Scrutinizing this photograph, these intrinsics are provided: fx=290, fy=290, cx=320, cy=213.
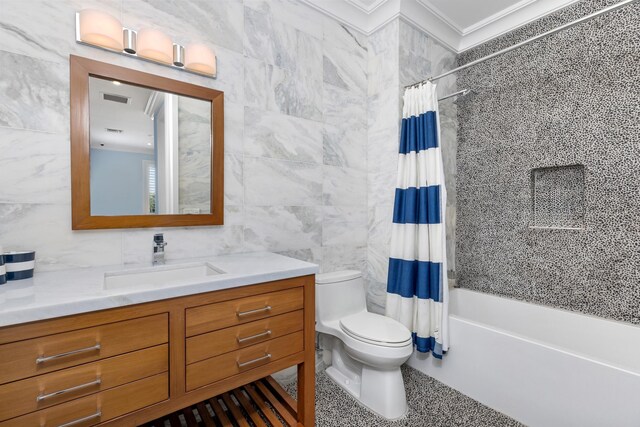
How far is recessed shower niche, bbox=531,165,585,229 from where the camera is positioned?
6.52 ft

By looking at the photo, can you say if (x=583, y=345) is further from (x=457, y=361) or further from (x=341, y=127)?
(x=341, y=127)

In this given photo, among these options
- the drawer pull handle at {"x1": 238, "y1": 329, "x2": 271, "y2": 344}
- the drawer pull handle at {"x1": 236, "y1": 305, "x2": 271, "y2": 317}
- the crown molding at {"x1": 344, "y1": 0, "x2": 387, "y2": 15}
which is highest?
the crown molding at {"x1": 344, "y1": 0, "x2": 387, "y2": 15}

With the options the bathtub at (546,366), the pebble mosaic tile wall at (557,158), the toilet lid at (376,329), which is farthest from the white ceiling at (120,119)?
the pebble mosaic tile wall at (557,158)

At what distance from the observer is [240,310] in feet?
3.87

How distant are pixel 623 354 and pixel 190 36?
3068 mm

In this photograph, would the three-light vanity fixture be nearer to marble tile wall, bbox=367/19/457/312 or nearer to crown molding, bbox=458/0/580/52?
marble tile wall, bbox=367/19/457/312

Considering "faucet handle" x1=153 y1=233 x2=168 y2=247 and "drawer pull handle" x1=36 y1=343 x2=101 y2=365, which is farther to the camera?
"faucet handle" x1=153 y1=233 x2=168 y2=247

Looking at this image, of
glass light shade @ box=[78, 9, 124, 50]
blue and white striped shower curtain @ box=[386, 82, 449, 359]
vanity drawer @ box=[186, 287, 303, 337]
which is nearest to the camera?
vanity drawer @ box=[186, 287, 303, 337]

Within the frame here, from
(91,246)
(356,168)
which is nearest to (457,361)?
(356,168)

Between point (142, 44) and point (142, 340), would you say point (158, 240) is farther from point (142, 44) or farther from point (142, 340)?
point (142, 44)

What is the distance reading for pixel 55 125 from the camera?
127 centimetres

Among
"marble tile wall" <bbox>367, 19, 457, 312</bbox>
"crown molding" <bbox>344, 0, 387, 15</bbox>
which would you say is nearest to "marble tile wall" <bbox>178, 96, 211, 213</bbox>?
"marble tile wall" <bbox>367, 19, 457, 312</bbox>

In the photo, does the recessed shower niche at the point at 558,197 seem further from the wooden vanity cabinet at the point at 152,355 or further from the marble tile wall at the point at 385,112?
the wooden vanity cabinet at the point at 152,355

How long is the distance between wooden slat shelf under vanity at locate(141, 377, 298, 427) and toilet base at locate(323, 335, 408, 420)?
0.47 m
